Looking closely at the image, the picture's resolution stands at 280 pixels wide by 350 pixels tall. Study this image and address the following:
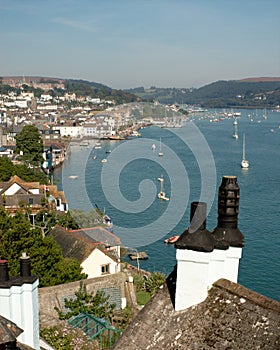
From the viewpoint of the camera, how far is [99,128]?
70438 mm

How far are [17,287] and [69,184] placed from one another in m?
30.5

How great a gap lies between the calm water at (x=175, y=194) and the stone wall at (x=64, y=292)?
24.2ft

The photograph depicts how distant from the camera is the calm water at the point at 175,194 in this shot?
63.9ft

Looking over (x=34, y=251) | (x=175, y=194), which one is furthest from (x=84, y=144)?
(x=34, y=251)

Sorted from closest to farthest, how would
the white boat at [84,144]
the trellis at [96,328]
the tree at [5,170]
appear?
the trellis at [96,328]
the tree at [5,170]
the white boat at [84,144]

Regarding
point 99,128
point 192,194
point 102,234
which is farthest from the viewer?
point 99,128

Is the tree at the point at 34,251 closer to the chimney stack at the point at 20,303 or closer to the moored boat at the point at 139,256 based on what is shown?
the chimney stack at the point at 20,303

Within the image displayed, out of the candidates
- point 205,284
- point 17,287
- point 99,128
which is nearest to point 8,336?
point 17,287

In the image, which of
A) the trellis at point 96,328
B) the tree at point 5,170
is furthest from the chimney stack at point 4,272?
the tree at point 5,170

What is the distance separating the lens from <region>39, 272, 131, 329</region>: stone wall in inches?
313

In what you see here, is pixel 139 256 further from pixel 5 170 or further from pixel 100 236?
pixel 5 170

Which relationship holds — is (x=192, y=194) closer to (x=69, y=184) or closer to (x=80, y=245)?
(x=69, y=184)

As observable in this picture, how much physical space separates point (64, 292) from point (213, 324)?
677 centimetres

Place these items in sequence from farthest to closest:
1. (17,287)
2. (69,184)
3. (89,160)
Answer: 1. (89,160)
2. (69,184)
3. (17,287)
